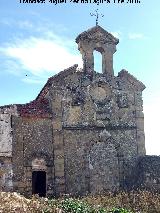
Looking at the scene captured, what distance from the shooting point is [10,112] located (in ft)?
62.7

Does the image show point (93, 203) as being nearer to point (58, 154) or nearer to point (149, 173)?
point (58, 154)

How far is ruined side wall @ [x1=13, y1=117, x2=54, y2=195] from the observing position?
1853cm

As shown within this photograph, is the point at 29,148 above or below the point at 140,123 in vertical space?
below

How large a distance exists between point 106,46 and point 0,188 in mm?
9024

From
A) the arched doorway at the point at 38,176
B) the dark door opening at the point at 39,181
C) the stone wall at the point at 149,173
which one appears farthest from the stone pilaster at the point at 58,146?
the stone wall at the point at 149,173

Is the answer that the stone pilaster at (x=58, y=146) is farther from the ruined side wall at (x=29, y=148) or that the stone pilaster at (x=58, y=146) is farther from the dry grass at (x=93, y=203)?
the dry grass at (x=93, y=203)

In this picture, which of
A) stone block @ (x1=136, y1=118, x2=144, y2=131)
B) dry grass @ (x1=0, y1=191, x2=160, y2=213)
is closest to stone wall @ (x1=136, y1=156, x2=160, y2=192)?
stone block @ (x1=136, y1=118, x2=144, y2=131)

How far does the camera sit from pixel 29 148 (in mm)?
18875

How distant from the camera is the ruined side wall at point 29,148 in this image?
730 inches

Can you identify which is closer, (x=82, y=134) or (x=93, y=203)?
(x=93, y=203)

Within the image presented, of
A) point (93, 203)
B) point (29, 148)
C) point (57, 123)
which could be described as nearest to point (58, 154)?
point (29, 148)

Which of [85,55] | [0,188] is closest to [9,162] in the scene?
[0,188]

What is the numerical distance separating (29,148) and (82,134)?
2723 millimetres

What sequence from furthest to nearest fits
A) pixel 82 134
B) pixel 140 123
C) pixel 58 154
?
1. pixel 140 123
2. pixel 82 134
3. pixel 58 154
